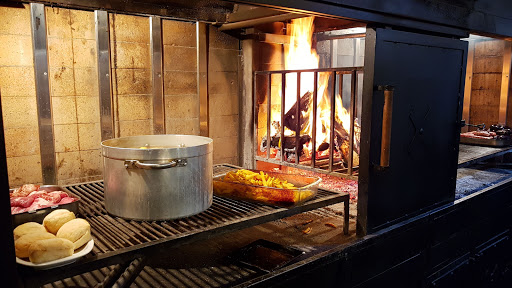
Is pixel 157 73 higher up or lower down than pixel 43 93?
higher up

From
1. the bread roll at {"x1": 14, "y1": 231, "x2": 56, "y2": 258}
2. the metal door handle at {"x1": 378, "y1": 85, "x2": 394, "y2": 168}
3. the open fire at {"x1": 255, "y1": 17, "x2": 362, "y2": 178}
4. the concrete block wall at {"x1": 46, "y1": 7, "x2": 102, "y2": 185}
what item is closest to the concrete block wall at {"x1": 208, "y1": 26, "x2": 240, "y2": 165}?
the open fire at {"x1": 255, "y1": 17, "x2": 362, "y2": 178}

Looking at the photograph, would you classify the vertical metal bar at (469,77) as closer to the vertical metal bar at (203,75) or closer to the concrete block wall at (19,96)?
the vertical metal bar at (203,75)

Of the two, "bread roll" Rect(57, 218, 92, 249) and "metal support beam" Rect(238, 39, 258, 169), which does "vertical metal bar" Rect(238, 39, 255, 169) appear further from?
"bread roll" Rect(57, 218, 92, 249)

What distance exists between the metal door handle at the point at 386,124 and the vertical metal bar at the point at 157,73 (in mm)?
2738

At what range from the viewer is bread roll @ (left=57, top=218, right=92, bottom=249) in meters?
2.28

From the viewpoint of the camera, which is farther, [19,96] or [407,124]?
[19,96]

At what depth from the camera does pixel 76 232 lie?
2311 millimetres

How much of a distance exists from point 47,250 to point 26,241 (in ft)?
0.66

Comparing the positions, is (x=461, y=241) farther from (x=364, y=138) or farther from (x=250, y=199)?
(x=250, y=199)

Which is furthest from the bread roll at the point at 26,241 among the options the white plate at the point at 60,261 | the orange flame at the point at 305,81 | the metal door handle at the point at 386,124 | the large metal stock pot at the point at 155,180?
the orange flame at the point at 305,81

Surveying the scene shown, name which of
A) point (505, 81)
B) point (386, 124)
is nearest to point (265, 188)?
point (386, 124)

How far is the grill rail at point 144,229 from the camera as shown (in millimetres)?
2170

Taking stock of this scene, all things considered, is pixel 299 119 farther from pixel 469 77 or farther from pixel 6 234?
pixel 469 77

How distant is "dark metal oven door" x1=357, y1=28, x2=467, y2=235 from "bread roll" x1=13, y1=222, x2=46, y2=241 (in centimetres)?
262
